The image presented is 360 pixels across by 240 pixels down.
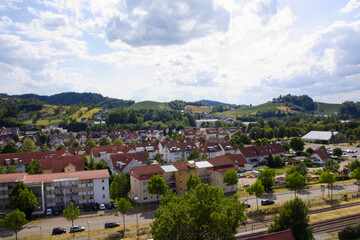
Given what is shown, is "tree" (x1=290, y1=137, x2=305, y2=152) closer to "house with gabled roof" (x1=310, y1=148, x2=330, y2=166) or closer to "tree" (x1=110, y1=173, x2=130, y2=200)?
"house with gabled roof" (x1=310, y1=148, x2=330, y2=166)

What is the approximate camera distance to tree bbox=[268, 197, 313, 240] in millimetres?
25547

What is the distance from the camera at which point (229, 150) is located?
254 ft

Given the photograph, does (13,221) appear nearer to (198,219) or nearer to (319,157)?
(198,219)

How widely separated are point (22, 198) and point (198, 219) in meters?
24.8

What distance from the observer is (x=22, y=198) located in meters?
36.5

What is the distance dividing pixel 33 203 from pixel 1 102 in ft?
630

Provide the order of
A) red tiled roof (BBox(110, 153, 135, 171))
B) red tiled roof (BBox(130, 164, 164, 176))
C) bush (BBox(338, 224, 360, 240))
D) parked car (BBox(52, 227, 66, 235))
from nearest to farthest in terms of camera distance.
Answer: bush (BBox(338, 224, 360, 240))
parked car (BBox(52, 227, 66, 235))
red tiled roof (BBox(130, 164, 164, 176))
red tiled roof (BBox(110, 153, 135, 171))

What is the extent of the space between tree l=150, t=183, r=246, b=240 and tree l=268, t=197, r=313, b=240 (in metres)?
4.09

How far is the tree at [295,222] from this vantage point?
25.5 meters

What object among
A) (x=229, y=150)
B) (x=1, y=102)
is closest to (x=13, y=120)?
(x=1, y=102)

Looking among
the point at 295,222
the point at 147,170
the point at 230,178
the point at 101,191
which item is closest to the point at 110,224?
the point at 101,191

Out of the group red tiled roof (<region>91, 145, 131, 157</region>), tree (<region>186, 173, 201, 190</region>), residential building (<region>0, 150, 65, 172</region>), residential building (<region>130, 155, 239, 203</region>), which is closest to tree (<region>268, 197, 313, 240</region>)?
residential building (<region>130, 155, 239, 203</region>)

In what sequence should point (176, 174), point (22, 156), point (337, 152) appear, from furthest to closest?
1. point (337, 152)
2. point (22, 156)
3. point (176, 174)

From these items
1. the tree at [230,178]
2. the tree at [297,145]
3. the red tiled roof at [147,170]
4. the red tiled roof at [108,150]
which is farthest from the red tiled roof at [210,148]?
the red tiled roof at [147,170]
